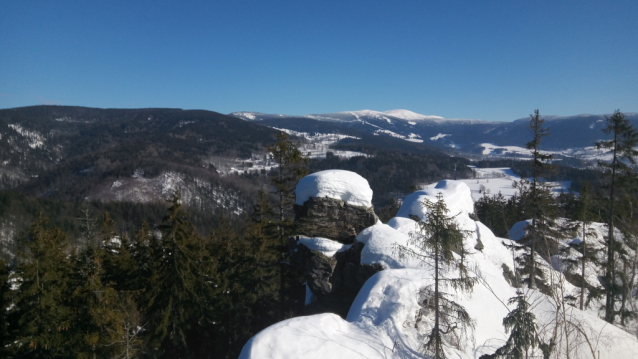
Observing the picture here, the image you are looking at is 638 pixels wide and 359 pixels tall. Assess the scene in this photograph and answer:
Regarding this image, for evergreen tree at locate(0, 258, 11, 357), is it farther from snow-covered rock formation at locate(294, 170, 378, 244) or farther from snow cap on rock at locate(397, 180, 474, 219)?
snow cap on rock at locate(397, 180, 474, 219)

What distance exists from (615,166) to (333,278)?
14.4 m

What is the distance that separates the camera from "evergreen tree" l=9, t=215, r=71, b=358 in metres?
12.5

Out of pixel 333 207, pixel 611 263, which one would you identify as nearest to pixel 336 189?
pixel 333 207

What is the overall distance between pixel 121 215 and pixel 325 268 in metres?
112

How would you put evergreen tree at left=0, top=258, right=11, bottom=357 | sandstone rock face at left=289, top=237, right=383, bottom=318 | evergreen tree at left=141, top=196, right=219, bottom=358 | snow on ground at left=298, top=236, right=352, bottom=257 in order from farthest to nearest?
snow on ground at left=298, top=236, right=352, bottom=257, sandstone rock face at left=289, top=237, right=383, bottom=318, evergreen tree at left=141, top=196, right=219, bottom=358, evergreen tree at left=0, top=258, right=11, bottom=357

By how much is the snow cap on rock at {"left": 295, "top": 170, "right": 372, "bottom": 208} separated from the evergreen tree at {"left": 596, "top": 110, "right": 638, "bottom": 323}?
11416 mm

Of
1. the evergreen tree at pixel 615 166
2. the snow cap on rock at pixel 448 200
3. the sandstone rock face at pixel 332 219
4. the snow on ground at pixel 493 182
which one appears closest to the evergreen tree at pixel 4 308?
the sandstone rock face at pixel 332 219

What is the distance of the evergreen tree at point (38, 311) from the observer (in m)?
12.5

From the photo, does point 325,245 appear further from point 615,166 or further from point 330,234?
point 615,166

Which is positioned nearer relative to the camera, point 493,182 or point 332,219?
point 332,219

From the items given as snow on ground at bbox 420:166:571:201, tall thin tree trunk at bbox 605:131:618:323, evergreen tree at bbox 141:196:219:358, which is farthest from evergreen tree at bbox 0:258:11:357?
snow on ground at bbox 420:166:571:201

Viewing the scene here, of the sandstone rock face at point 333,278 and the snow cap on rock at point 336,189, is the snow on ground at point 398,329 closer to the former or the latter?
the sandstone rock face at point 333,278

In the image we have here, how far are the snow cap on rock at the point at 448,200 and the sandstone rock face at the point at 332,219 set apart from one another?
555cm

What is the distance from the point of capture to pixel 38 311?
12.7 metres
